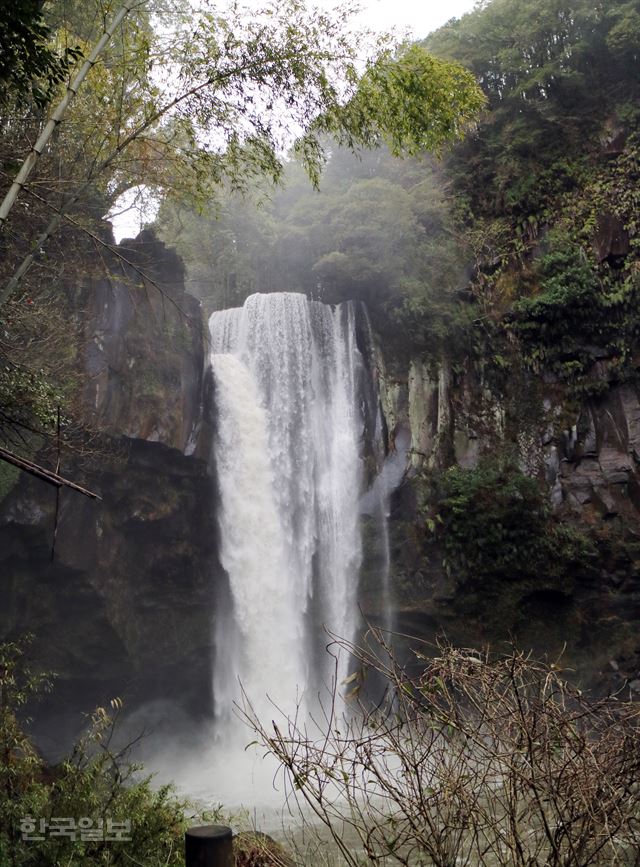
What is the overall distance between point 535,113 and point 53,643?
16350 mm

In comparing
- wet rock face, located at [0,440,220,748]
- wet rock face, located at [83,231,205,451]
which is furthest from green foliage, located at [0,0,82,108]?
wet rock face, located at [0,440,220,748]

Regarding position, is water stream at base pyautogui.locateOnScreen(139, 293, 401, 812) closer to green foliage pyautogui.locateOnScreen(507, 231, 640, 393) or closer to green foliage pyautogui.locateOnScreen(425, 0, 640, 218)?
green foliage pyautogui.locateOnScreen(507, 231, 640, 393)

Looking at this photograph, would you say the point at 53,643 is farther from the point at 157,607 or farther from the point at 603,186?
the point at 603,186

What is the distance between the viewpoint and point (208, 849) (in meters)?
2.47

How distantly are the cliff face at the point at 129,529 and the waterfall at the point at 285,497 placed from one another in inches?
24.5

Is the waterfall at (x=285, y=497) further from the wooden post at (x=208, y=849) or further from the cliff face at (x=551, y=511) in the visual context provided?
the wooden post at (x=208, y=849)

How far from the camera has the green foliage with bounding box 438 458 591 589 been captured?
12.2m

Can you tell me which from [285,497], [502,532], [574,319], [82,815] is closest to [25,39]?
[82,815]

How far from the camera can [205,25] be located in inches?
200

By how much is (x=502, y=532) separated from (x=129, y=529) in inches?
287

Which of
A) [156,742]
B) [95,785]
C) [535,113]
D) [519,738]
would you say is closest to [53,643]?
[156,742]

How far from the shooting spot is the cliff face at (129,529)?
11484 millimetres

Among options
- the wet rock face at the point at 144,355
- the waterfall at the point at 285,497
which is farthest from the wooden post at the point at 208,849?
the waterfall at the point at 285,497

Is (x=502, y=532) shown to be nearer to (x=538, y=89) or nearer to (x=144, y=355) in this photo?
(x=144, y=355)
